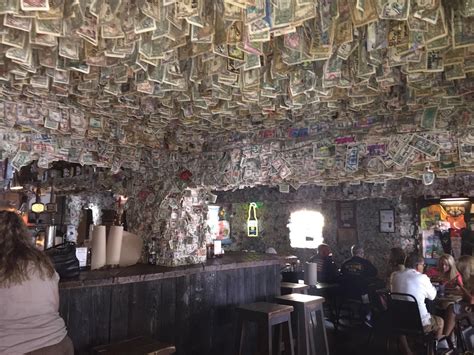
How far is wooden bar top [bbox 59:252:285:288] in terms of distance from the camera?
268 cm

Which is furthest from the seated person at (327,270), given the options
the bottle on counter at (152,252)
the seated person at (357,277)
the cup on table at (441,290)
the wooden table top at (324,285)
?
the bottle on counter at (152,252)

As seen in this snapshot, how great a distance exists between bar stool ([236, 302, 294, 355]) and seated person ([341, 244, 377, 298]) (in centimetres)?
226

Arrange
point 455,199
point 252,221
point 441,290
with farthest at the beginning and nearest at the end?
point 252,221
point 455,199
point 441,290

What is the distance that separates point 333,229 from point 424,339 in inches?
180

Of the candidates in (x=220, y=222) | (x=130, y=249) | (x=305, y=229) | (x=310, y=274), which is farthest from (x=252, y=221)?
(x=130, y=249)

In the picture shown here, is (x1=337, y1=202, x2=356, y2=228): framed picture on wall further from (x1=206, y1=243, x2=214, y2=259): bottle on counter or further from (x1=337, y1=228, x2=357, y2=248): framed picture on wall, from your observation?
(x1=206, y1=243, x2=214, y2=259): bottle on counter

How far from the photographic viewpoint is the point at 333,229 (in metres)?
8.13

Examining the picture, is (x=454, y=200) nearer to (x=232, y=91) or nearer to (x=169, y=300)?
(x=169, y=300)

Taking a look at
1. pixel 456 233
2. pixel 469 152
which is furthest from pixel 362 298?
pixel 469 152

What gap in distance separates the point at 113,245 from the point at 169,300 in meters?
0.72

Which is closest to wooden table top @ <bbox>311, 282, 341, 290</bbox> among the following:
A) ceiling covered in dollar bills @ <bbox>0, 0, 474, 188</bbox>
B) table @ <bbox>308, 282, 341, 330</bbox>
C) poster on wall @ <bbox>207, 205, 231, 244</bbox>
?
table @ <bbox>308, 282, 341, 330</bbox>

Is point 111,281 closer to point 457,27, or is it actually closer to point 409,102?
point 409,102

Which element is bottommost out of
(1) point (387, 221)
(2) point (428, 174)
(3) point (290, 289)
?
(3) point (290, 289)

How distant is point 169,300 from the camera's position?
Result: 3.36 m
